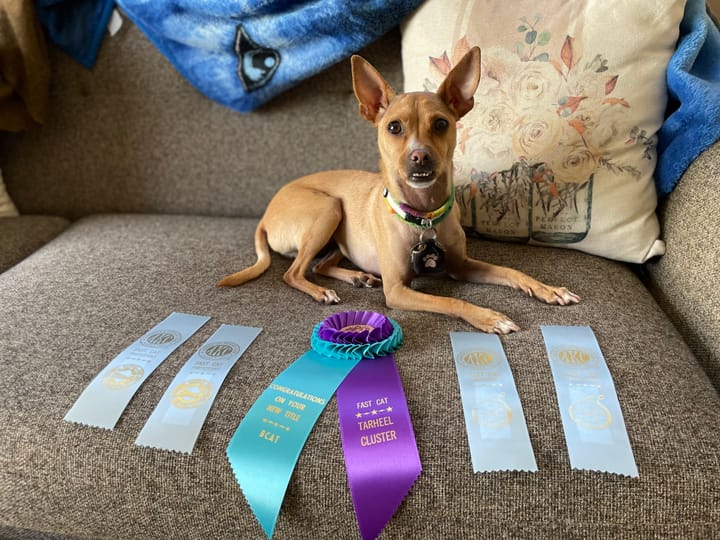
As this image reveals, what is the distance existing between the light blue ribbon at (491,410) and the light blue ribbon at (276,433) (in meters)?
0.24

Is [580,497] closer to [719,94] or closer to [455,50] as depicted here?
[719,94]

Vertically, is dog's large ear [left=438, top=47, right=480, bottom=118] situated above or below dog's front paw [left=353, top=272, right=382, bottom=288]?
above

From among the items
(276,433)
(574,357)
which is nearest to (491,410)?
(574,357)

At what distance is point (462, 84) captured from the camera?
4.33ft

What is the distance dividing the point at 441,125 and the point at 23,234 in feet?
4.65

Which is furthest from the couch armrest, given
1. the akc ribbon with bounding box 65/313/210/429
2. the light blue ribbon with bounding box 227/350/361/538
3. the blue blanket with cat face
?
the akc ribbon with bounding box 65/313/210/429

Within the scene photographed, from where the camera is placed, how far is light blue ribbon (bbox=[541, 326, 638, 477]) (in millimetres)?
824

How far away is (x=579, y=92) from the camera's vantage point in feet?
4.56

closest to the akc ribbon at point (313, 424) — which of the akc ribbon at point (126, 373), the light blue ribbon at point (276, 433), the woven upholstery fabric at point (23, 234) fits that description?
the light blue ribbon at point (276, 433)

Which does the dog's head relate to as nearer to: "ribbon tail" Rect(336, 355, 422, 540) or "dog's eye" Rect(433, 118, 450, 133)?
"dog's eye" Rect(433, 118, 450, 133)

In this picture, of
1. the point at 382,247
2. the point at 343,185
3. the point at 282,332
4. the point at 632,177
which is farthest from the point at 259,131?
the point at 632,177

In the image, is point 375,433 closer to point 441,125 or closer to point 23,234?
point 441,125

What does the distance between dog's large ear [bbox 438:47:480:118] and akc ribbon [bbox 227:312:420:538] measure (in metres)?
0.64

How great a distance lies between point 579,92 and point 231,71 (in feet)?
3.55
